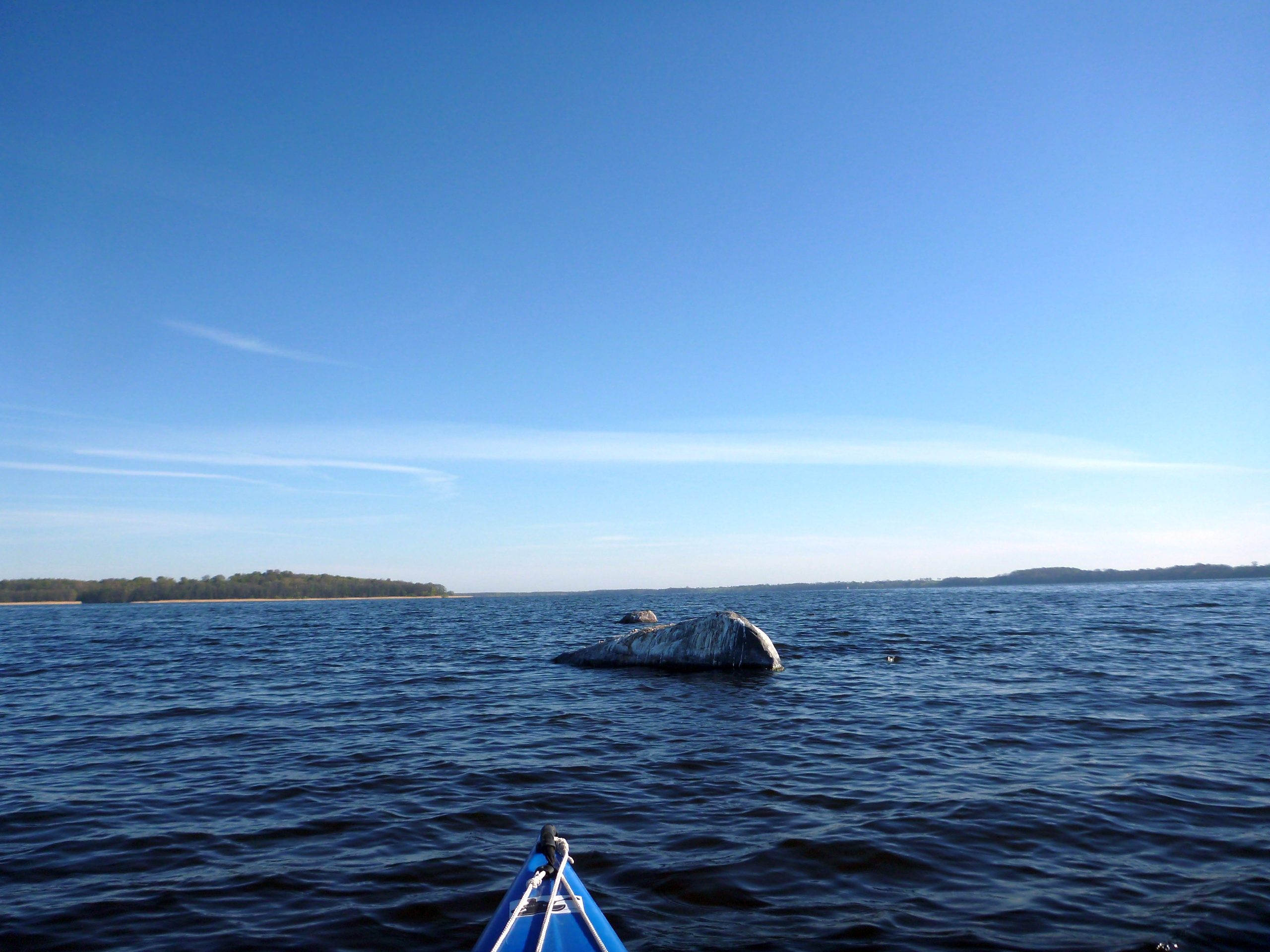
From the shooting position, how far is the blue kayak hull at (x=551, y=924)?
13.6ft

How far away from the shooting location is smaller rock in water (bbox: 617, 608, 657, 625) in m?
35.2

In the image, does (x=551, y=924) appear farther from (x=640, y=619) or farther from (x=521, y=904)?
(x=640, y=619)

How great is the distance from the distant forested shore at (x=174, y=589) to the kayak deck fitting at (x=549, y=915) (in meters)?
156

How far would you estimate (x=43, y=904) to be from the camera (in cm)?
551

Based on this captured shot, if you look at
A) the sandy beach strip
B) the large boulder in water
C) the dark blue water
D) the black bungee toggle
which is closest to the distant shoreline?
the sandy beach strip

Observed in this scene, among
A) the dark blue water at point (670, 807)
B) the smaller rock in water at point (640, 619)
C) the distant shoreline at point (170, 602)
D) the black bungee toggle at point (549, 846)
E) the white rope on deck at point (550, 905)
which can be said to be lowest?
the distant shoreline at point (170, 602)

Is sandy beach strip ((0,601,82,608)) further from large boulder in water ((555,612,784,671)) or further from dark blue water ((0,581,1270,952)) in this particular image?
large boulder in water ((555,612,784,671))

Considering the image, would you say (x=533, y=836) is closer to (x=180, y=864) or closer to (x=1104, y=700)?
(x=180, y=864)

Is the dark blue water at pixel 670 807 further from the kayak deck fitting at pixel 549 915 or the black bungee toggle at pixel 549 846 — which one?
the black bungee toggle at pixel 549 846

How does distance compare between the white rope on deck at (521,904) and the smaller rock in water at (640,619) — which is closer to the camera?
the white rope on deck at (521,904)

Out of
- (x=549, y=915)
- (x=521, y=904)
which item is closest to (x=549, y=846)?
(x=521, y=904)

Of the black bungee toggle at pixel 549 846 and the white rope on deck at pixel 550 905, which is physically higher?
the black bungee toggle at pixel 549 846

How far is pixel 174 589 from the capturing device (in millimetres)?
141750

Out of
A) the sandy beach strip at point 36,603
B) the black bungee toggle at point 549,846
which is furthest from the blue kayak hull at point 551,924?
the sandy beach strip at point 36,603
